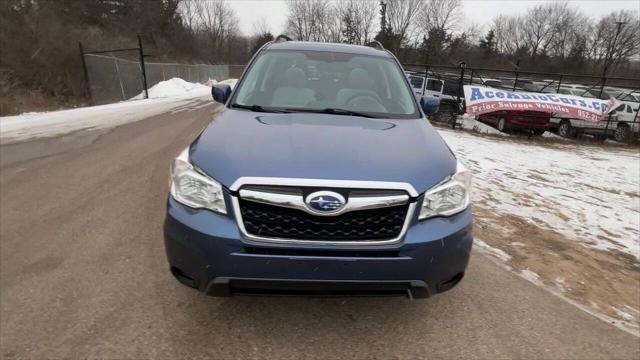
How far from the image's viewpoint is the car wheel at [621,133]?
1475 cm

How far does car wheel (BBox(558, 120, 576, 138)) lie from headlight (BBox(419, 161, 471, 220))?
587 inches

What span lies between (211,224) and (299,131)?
0.87 m

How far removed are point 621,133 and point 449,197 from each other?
1619 cm

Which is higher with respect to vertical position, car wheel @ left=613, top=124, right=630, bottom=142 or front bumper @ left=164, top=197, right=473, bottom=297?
front bumper @ left=164, top=197, right=473, bottom=297

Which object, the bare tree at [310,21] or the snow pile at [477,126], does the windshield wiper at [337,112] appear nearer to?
the snow pile at [477,126]

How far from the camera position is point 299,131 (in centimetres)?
269

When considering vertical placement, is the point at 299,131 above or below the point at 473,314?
above

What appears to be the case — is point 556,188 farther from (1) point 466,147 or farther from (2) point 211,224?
(2) point 211,224

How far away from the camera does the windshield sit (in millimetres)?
3342

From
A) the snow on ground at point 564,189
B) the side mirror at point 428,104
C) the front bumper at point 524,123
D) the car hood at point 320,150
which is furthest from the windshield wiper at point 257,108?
the front bumper at point 524,123

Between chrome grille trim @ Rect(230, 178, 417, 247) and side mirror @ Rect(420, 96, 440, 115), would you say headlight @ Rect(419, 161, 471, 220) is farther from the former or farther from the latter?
side mirror @ Rect(420, 96, 440, 115)

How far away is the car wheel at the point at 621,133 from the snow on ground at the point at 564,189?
3.94 meters

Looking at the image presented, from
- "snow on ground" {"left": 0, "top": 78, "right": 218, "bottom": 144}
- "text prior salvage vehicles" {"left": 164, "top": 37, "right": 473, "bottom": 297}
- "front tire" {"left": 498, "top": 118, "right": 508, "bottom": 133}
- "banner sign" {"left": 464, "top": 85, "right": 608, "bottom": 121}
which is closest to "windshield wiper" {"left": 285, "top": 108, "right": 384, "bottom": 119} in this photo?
"text prior salvage vehicles" {"left": 164, "top": 37, "right": 473, "bottom": 297}

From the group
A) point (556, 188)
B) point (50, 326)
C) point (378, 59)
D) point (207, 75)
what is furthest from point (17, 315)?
point (207, 75)
